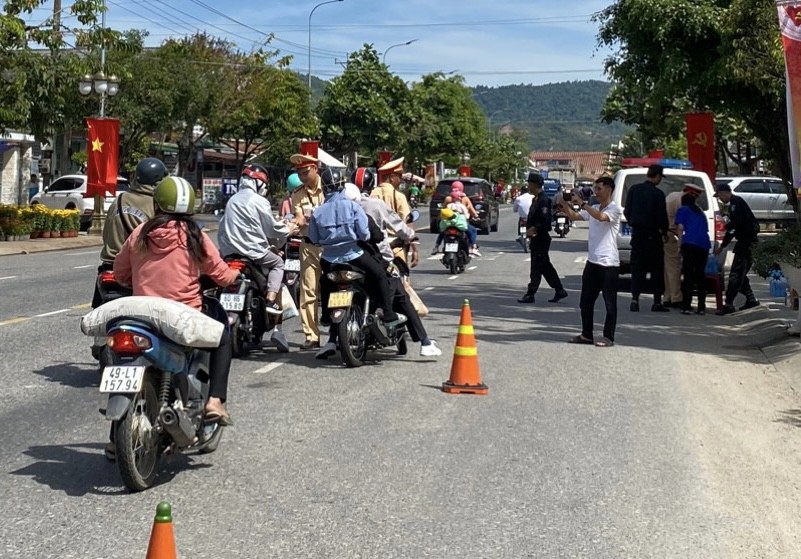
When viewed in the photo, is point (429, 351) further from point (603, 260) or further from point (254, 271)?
point (603, 260)

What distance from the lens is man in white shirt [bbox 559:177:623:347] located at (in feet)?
41.4

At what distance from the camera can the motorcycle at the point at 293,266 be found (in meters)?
13.2

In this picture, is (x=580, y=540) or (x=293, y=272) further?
(x=293, y=272)

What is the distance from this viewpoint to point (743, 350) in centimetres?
1321

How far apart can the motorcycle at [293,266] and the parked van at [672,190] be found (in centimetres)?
659

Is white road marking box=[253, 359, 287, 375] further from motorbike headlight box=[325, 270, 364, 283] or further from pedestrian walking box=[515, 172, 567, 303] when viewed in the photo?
pedestrian walking box=[515, 172, 567, 303]

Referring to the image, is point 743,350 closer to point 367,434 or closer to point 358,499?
point 367,434

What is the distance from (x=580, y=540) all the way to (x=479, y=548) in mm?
527

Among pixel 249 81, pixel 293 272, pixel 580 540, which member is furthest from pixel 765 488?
pixel 249 81

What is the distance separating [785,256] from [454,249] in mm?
9419

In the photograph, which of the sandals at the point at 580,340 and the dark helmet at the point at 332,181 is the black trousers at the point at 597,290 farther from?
the dark helmet at the point at 332,181

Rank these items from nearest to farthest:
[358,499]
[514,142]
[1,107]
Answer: [358,499], [1,107], [514,142]

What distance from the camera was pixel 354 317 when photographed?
10.8 metres

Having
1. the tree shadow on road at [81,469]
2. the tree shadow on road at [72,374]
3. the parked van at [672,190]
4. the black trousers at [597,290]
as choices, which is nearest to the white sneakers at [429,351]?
the black trousers at [597,290]
